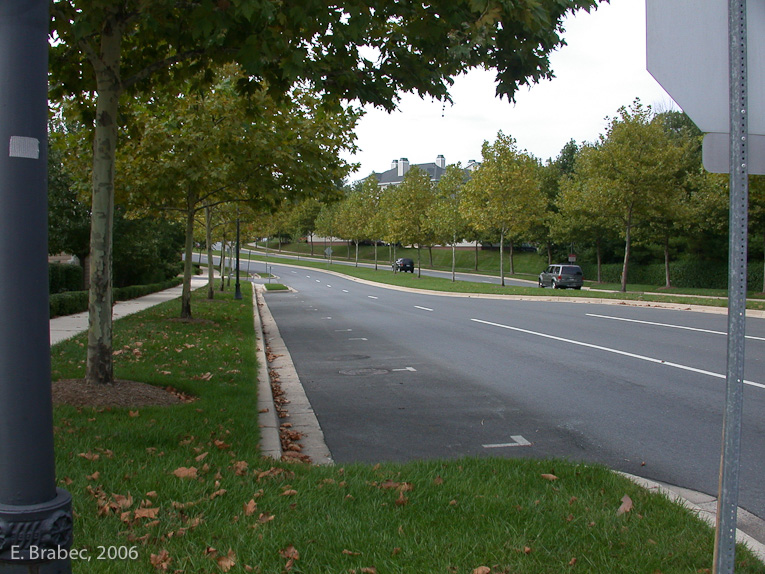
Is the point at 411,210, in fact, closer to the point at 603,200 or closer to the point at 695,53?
the point at 603,200

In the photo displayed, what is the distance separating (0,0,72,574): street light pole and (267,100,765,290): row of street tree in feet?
52.8

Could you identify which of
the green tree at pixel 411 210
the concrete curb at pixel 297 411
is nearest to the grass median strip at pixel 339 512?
the concrete curb at pixel 297 411

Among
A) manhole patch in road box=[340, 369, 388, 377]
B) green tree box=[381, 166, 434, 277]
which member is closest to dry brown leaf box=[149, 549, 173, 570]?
manhole patch in road box=[340, 369, 388, 377]

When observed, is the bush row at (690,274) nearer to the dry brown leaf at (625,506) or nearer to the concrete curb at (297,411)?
the concrete curb at (297,411)

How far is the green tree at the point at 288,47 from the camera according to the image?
6.15 meters

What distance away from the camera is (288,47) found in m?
6.99

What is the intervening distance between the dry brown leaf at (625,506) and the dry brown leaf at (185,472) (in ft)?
9.19

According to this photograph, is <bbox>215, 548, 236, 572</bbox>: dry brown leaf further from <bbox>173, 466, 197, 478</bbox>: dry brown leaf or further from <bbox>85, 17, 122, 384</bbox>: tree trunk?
<bbox>85, 17, 122, 384</bbox>: tree trunk

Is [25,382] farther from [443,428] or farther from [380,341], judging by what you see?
[380,341]

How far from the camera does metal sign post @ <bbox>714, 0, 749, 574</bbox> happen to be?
2301mm

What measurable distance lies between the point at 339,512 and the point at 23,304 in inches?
94.5

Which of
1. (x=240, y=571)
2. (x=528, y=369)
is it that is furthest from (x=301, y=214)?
(x=240, y=571)

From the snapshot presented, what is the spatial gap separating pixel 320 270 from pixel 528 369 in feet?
205

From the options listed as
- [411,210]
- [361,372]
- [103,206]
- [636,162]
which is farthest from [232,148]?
[411,210]
